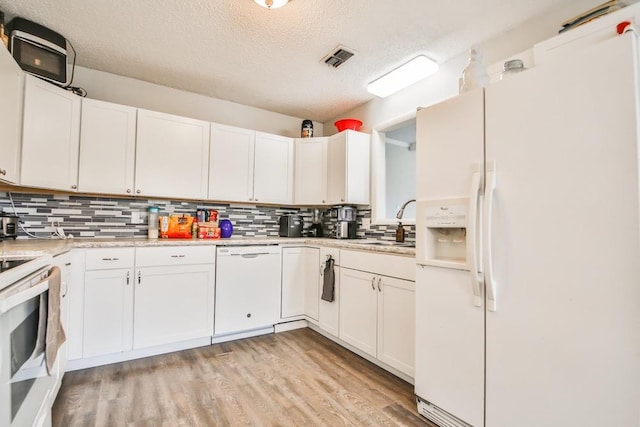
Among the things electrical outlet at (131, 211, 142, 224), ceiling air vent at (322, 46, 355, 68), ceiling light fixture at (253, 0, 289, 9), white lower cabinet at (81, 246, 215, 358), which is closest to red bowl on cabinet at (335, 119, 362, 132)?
ceiling air vent at (322, 46, 355, 68)

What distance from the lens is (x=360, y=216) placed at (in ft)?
11.3

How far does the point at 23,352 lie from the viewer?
112 cm

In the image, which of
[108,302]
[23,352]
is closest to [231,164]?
[108,302]

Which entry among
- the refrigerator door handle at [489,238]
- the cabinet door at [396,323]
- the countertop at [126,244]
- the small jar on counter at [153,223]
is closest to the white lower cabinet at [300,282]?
the countertop at [126,244]

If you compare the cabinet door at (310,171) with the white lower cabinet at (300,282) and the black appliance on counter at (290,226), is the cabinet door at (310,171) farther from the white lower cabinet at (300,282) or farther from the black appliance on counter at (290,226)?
the white lower cabinet at (300,282)

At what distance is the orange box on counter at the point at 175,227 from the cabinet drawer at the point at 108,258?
1.85ft

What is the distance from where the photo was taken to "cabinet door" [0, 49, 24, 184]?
5.88 ft

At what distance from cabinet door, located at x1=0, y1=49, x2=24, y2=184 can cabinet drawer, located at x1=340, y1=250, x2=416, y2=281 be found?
234 centimetres

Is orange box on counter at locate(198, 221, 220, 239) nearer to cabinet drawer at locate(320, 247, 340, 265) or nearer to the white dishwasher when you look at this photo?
the white dishwasher

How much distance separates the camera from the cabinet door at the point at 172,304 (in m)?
2.42

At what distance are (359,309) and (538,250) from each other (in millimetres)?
1460

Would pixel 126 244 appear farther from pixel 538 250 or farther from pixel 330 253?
pixel 538 250

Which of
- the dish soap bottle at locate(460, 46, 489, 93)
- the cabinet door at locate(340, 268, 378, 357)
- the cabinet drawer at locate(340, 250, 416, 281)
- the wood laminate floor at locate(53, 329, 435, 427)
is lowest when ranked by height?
the wood laminate floor at locate(53, 329, 435, 427)

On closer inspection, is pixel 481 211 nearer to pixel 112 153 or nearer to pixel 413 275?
pixel 413 275
